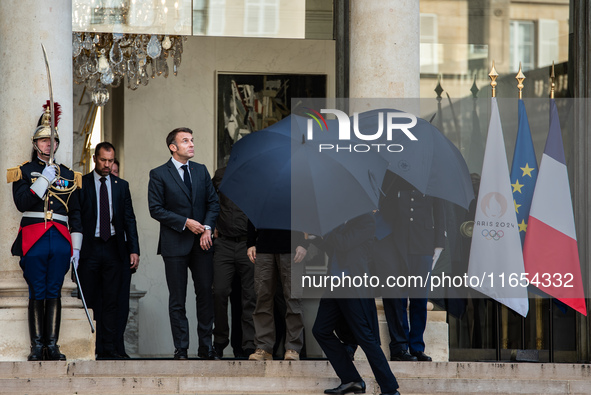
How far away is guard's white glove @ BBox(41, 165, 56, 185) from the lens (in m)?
8.71

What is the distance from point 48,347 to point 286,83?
5.21 meters

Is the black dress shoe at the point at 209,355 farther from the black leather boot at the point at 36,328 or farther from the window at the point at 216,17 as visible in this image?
the window at the point at 216,17

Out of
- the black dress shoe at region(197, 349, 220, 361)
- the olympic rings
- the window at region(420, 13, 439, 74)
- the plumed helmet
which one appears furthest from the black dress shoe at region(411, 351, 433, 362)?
the window at region(420, 13, 439, 74)

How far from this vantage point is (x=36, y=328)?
863 centimetres

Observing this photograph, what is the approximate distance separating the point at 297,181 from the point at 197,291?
186 centimetres

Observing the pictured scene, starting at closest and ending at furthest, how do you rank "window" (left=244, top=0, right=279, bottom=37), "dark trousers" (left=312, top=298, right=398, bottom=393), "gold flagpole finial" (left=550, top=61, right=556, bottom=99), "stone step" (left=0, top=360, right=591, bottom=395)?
"dark trousers" (left=312, top=298, right=398, bottom=393)
"stone step" (left=0, top=360, right=591, bottom=395)
"gold flagpole finial" (left=550, top=61, right=556, bottom=99)
"window" (left=244, top=0, right=279, bottom=37)

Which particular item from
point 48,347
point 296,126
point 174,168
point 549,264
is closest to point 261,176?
point 296,126

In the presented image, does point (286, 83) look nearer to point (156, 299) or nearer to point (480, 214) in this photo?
point (156, 299)

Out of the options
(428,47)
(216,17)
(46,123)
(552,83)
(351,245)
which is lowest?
(351,245)

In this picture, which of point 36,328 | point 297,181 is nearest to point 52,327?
point 36,328

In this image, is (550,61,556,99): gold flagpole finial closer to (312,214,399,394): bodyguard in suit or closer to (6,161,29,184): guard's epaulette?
(312,214,399,394): bodyguard in suit

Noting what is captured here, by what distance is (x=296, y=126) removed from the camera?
8.29 m

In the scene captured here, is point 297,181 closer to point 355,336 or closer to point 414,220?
point 355,336

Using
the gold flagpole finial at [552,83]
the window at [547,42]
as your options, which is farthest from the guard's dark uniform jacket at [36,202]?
the window at [547,42]
